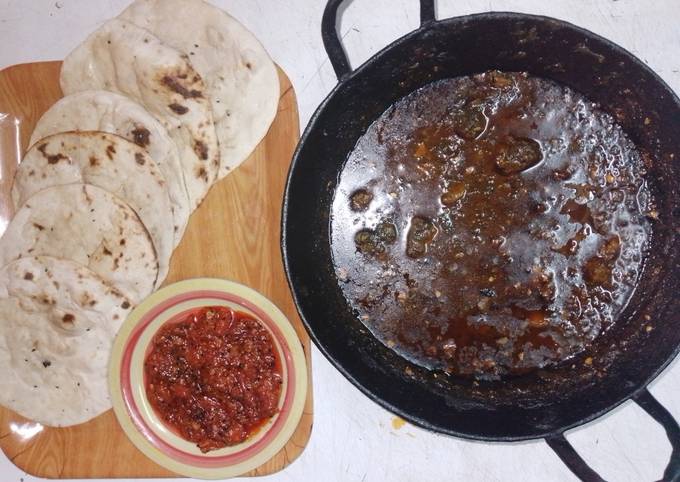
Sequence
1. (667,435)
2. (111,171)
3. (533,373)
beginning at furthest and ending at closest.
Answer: (533,373) < (111,171) < (667,435)

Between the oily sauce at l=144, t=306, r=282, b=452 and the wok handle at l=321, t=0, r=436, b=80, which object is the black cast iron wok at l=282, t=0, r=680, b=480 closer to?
the wok handle at l=321, t=0, r=436, b=80

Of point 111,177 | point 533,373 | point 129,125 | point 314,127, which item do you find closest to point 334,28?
point 314,127

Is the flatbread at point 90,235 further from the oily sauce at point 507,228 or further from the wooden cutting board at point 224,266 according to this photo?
the oily sauce at point 507,228

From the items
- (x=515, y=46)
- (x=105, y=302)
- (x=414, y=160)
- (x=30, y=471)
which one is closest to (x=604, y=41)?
(x=515, y=46)

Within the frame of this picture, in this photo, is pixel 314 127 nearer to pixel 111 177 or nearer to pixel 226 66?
pixel 226 66

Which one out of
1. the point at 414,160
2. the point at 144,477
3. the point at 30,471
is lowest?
the point at 30,471

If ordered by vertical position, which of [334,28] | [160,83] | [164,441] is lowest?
[164,441]

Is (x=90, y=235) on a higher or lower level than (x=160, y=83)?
lower

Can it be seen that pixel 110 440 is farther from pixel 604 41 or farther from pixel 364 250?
pixel 604 41
